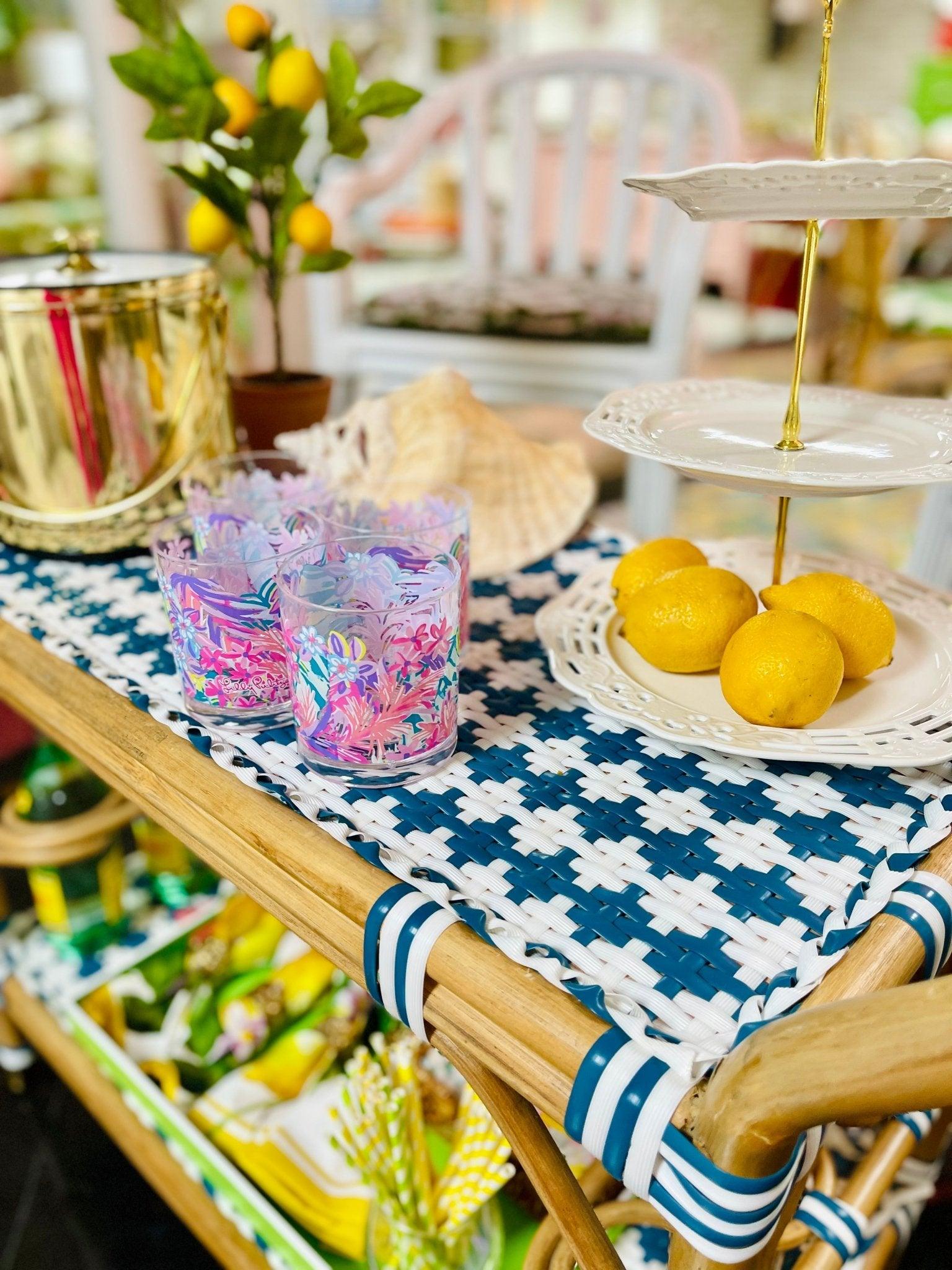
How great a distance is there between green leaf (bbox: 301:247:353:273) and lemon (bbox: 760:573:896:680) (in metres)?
0.62

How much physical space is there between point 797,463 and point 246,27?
2.29 feet

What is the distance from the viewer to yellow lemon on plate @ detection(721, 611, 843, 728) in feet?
1.75

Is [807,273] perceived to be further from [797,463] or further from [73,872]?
[73,872]

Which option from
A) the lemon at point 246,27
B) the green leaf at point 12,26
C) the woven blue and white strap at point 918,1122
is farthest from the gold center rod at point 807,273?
the green leaf at point 12,26

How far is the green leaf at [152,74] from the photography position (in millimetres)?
880

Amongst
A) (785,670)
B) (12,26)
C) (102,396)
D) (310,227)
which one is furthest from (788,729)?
(12,26)

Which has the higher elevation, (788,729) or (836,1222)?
(788,729)

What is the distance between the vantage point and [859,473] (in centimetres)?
52

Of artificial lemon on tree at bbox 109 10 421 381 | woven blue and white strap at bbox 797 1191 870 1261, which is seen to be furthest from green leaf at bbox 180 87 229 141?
woven blue and white strap at bbox 797 1191 870 1261

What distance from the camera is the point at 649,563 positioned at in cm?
67

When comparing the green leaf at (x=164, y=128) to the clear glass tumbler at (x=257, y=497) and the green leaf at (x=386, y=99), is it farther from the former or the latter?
the clear glass tumbler at (x=257, y=497)

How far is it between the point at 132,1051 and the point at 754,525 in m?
2.18

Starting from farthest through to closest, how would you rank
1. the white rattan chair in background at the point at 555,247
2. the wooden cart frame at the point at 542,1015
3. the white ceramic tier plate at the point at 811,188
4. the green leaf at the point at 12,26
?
the green leaf at the point at 12,26 → the white rattan chair in background at the point at 555,247 → the white ceramic tier plate at the point at 811,188 → the wooden cart frame at the point at 542,1015

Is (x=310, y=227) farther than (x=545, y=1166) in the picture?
Yes
